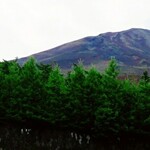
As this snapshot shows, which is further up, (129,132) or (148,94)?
(148,94)

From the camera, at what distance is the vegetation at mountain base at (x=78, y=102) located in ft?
181

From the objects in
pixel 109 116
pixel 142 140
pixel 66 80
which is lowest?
pixel 142 140

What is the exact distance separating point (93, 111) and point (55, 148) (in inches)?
257

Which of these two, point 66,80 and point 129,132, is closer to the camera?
point 129,132

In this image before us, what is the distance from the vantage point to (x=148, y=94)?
5897 cm

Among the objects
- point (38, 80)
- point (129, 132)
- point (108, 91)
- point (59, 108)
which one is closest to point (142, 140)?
point (129, 132)

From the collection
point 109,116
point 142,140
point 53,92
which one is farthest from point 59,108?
point 142,140

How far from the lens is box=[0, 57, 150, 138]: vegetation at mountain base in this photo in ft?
181

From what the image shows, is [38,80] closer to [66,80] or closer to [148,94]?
[66,80]

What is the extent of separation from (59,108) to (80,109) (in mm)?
2636

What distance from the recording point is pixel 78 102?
5588cm

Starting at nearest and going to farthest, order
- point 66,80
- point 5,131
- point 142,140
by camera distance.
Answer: point 5,131
point 142,140
point 66,80

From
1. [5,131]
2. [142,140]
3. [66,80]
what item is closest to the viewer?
[5,131]

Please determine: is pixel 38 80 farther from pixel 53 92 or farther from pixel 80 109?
pixel 80 109
